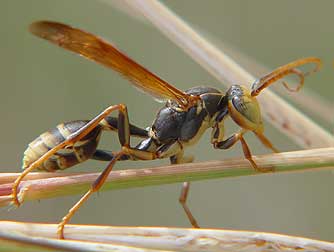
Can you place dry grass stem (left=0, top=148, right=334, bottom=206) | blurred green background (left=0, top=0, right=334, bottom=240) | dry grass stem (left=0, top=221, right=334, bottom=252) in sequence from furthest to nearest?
1. blurred green background (left=0, top=0, right=334, bottom=240)
2. dry grass stem (left=0, top=148, right=334, bottom=206)
3. dry grass stem (left=0, top=221, right=334, bottom=252)

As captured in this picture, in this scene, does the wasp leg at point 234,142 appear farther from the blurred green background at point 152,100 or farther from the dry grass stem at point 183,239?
the blurred green background at point 152,100

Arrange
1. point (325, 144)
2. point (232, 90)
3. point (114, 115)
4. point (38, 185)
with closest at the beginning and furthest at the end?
point (38, 185), point (325, 144), point (232, 90), point (114, 115)

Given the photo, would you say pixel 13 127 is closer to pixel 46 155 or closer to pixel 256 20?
pixel 256 20

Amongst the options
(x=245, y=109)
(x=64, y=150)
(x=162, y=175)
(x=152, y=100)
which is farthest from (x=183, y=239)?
(x=152, y=100)

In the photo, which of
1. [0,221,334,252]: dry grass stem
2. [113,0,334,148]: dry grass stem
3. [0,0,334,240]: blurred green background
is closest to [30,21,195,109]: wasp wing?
[113,0,334,148]: dry grass stem

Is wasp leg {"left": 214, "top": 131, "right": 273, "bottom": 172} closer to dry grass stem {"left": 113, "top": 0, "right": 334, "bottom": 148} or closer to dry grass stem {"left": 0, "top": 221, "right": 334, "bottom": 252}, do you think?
dry grass stem {"left": 113, "top": 0, "right": 334, "bottom": 148}

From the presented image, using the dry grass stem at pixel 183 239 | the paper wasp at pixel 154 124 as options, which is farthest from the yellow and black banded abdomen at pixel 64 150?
the dry grass stem at pixel 183 239

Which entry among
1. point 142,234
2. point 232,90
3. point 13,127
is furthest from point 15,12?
point 142,234

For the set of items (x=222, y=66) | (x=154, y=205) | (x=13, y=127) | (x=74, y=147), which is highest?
(x=222, y=66)

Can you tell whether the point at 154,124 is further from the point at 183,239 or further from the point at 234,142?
the point at 183,239
